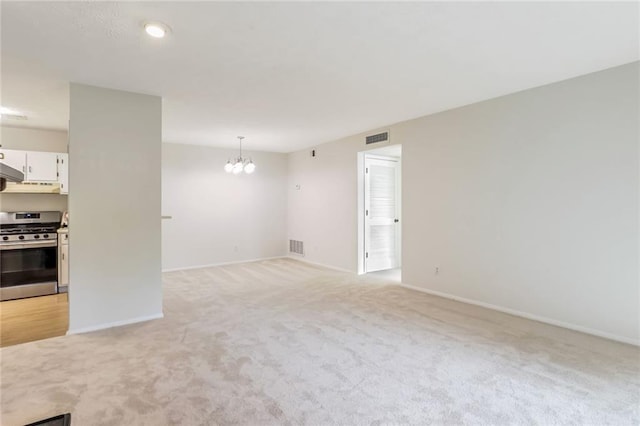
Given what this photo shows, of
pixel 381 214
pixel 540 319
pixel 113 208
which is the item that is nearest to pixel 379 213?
pixel 381 214

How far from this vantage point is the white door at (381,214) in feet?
20.1

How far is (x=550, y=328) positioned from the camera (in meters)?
3.38

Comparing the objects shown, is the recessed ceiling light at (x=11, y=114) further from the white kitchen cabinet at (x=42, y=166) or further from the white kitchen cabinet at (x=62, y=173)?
the white kitchen cabinet at (x=62, y=173)

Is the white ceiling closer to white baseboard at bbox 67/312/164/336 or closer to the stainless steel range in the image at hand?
the stainless steel range

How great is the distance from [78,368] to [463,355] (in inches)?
126

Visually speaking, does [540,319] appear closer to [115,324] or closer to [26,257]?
[115,324]

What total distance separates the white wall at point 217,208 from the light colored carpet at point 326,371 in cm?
283

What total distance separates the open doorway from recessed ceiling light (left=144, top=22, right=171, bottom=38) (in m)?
4.01

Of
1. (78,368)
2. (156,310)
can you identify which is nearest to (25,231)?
(156,310)

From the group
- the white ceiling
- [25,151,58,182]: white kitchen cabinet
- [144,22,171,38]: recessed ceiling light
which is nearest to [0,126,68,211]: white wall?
[25,151,58,182]: white kitchen cabinet

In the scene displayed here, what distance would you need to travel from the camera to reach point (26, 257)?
15.7 feet

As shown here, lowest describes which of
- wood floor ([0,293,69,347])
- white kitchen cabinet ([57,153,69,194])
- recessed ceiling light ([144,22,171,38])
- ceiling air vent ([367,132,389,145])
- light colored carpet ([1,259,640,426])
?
wood floor ([0,293,69,347])

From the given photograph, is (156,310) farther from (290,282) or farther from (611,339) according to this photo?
(611,339)

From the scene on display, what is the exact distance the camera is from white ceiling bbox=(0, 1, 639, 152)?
7.09ft
